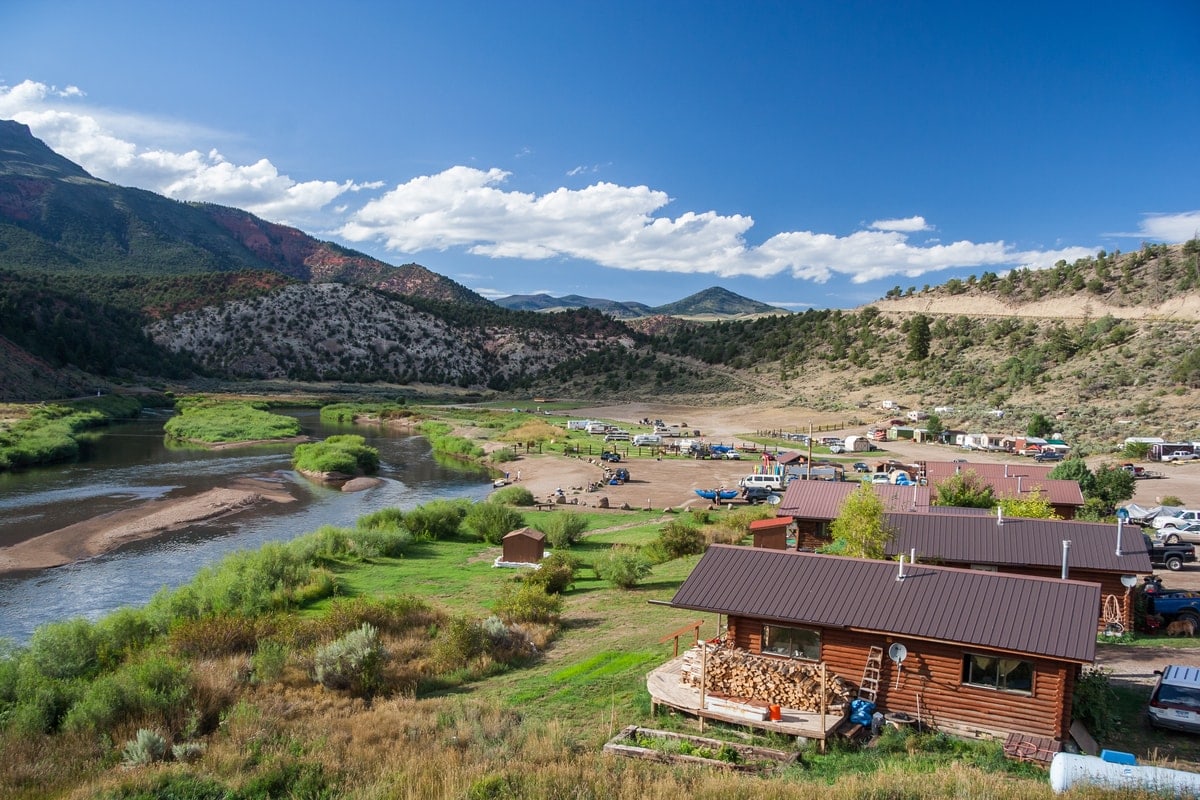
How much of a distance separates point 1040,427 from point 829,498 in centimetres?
4465

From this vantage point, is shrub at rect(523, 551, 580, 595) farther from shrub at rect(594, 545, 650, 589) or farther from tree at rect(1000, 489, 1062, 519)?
tree at rect(1000, 489, 1062, 519)

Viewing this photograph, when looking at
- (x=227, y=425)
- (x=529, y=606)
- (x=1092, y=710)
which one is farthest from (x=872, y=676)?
(x=227, y=425)

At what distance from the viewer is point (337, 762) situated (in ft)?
38.3

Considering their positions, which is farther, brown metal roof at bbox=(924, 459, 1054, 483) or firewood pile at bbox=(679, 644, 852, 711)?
brown metal roof at bbox=(924, 459, 1054, 483)

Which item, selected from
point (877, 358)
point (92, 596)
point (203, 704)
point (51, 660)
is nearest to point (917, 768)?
point (203, 704)

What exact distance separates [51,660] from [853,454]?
53.3m

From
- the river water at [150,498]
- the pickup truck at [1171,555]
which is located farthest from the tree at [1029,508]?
the river water at [150,498]

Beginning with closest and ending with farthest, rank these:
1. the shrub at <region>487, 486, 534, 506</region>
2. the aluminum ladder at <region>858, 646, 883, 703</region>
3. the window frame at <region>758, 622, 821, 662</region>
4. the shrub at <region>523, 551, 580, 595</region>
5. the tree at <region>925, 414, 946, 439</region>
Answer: the aluminum ladder at <region>858, 646, 883, 703</region>
the window frame at <region>758, 622, 821, 662</region>
the shrub at <region>523, 551, 580, 595</region>
the shrub at <region>487, 486, 534, 506</region>
the tree at <region>925, 414, 946, 439</region>

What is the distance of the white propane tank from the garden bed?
3.51 m

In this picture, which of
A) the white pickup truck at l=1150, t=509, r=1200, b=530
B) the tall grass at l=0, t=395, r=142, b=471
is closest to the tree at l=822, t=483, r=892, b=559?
the white pickup truck at l=1150, t=509, r=1200, b=530

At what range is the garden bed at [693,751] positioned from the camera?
1175cm

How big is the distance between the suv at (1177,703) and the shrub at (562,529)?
21.6 m

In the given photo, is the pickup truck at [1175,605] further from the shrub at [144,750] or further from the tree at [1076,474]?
the shrub at [144,750]

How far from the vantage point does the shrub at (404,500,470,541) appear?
3512 centimetres
